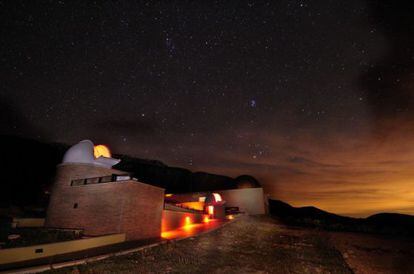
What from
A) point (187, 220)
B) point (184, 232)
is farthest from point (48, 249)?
point (187, 220)

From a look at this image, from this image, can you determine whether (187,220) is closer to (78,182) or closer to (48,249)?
(78,182)

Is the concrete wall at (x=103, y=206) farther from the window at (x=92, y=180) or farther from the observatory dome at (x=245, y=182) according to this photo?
the observatory dome at (x=245, y=182)

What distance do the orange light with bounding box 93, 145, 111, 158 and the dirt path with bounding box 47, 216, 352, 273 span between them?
12.3 metres

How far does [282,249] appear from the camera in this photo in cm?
1377

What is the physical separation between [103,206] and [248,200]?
2749 centimetres

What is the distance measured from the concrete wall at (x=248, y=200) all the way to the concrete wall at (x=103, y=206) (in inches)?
909

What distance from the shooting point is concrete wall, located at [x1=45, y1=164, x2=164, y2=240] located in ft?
48.3

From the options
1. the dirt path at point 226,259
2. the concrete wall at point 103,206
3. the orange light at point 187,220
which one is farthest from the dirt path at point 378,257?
the orange light at point 187,220

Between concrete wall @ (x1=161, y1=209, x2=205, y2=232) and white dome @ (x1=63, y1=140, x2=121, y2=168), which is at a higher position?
white dome @ (x1=63, y1=140, x2=121, y2=168)

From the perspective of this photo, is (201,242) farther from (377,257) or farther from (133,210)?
(377,257)

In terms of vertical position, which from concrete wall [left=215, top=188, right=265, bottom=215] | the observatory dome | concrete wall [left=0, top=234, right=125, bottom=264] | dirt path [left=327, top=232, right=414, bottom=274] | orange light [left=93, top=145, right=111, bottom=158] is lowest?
dirt path [left=327, top=232, right=414, bottom=274]

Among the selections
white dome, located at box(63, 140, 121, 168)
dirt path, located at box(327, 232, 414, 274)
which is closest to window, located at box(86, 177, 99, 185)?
white dome, located at box(63, 140, 121, 168)

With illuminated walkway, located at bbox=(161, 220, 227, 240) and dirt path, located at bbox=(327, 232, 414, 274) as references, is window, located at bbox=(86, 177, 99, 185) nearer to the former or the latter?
illuminated walkway, located at bbox=(161, 220, 227, 240)

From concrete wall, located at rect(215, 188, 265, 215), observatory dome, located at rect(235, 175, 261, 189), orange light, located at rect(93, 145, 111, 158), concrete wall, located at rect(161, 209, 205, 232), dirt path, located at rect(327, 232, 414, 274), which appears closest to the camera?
dirt path, located at rect(327, 232, 414, 274)
